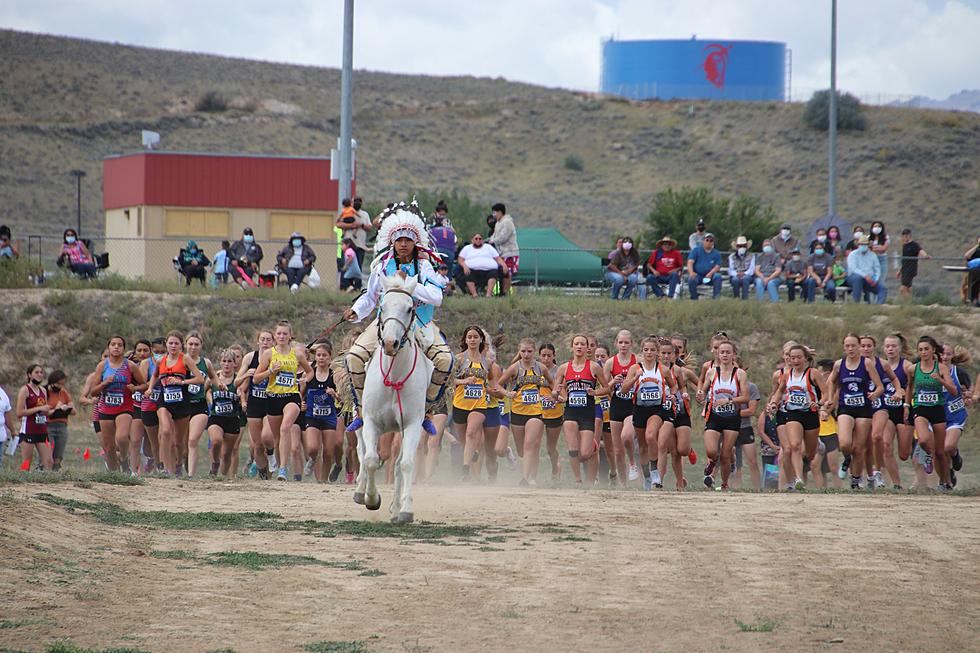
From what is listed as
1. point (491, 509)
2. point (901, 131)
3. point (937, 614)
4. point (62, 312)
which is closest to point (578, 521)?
point (491, 509)

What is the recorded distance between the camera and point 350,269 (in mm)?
29219

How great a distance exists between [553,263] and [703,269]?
9978mm

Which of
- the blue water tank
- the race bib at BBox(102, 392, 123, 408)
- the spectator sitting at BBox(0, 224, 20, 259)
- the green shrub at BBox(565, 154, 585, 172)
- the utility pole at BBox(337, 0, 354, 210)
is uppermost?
the blue water tank

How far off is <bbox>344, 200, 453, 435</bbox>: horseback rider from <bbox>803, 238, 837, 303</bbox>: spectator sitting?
55.9ft

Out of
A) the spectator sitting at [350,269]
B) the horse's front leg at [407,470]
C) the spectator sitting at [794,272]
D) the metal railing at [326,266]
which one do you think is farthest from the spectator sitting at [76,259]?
the horse's front leg at [407,470]

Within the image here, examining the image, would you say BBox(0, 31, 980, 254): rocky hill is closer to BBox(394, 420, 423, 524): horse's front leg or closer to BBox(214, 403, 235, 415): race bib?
BBox(214, 403, 235, 415): race bib

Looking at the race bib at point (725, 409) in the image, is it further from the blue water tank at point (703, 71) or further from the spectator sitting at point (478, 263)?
the blue water tank at point (703, 71)

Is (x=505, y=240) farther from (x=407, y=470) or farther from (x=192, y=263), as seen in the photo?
(x=407, y=470)

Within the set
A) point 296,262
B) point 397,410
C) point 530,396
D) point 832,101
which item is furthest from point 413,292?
point 832,101

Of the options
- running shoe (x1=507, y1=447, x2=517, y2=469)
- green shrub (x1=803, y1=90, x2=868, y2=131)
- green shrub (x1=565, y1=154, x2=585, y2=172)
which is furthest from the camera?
green shrub (x1=803, y1=90, x2=868, y2=131)

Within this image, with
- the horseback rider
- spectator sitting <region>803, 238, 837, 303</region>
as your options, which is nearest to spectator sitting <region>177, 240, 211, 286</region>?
spectator sitting <region>803, 238, 837, 303</region>

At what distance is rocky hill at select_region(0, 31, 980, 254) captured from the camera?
235 feet

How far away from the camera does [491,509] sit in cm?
1407

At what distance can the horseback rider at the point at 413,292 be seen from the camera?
1291 centimetres
